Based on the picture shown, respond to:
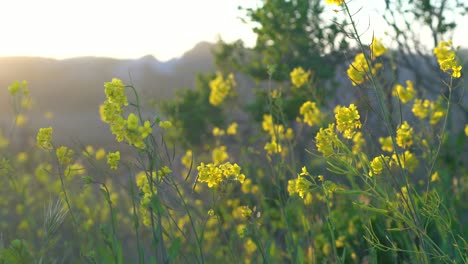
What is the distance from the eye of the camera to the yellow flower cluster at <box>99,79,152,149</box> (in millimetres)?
2096

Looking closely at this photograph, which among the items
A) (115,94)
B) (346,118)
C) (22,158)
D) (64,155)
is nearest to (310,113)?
(64,155)

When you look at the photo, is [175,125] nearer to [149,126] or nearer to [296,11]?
[296,11]

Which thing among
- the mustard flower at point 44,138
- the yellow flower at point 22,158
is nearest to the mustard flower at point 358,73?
the mustard flower at point 44,138

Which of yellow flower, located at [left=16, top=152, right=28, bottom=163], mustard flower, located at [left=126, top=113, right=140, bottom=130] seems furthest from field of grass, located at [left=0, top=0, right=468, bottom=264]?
yellow flower, located at [left=16, top=152, right=28, bottom=163]

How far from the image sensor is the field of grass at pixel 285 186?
2197mm

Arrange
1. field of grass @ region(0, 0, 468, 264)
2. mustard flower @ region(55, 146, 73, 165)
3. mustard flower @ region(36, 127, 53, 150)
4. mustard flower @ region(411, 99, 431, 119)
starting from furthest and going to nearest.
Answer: mustard flower @ region(411, 99, 431, 119) < mustard flower @ region(55, 146, 73, 165) < mustard flower @ region(36, 127, 53, 150) < field of grass @ region(0, 0, 468, 264)

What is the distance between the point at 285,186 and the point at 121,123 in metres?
2.13

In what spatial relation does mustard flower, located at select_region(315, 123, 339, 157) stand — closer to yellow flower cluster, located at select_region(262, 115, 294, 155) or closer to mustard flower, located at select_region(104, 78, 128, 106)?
yellow flower cluster, located at select_region(262, 115, 294, 155)

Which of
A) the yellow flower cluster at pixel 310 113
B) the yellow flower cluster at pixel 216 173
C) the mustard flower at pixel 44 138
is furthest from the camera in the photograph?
the yellow flower cluster at pixel 310 113

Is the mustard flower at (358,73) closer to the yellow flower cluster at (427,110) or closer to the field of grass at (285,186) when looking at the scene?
the field of grass at (285,186)

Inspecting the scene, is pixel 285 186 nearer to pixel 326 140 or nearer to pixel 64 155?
pixel 64 155

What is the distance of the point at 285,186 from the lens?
4.12 metres

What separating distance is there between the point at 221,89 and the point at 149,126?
3.68 m

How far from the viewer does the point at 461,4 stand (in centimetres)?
642
